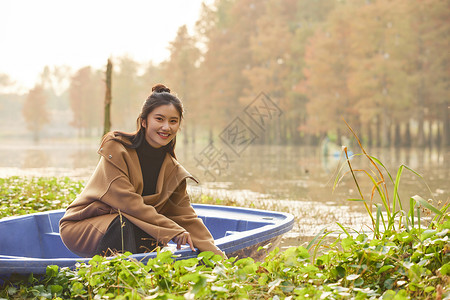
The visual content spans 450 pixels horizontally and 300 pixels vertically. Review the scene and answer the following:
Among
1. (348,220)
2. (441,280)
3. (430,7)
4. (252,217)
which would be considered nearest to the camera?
(441,280)

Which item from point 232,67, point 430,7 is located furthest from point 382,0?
point 232,67

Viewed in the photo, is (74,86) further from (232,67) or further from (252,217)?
(252,217)

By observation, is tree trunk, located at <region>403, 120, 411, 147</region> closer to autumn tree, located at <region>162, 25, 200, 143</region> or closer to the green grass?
autumn tree, located at <region>162, 25, 200, 143</region>

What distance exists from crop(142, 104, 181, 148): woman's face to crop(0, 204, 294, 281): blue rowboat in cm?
63

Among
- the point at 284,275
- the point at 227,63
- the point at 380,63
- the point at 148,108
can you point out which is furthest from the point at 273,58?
the point at 284,275

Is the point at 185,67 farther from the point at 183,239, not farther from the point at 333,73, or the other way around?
the point at 183,239

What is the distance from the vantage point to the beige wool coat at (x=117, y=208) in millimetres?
2900

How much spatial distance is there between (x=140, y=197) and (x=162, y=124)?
1.38 feet

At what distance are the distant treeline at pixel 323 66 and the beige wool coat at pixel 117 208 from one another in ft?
58.5

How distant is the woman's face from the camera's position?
3027mm

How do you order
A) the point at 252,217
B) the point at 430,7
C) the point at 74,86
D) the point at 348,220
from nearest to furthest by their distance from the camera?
the point at 252,217
the point at 348,220
the point at 430,7
the point at 74,86

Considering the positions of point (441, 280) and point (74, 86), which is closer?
point (441, 280)

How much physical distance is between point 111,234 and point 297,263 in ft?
3.48

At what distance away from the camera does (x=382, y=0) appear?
23.0m
